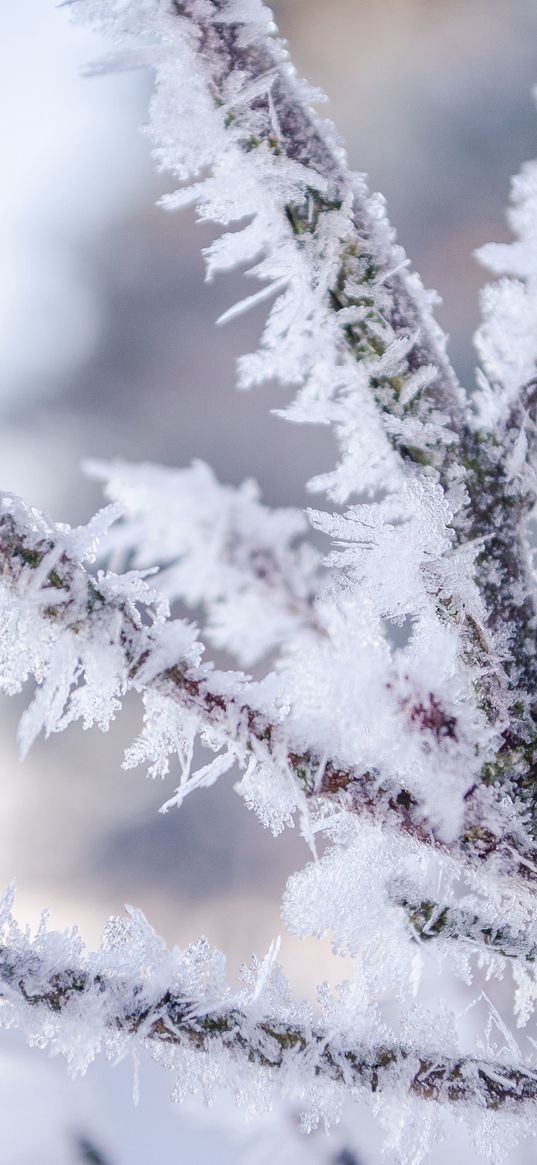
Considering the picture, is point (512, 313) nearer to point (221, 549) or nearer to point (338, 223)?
point (338, 223)

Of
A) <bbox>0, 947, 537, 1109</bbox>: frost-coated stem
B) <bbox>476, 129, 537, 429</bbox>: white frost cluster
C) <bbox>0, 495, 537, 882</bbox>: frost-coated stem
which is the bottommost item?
<bbox>0, 947, 537, 1109</bbox>: frost-coated stem

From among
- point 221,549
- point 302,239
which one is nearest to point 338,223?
point 302,239

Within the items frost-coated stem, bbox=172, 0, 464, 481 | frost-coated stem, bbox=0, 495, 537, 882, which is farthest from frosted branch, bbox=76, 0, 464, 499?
frost-coated stem, bbox=0, 495, 537, 882

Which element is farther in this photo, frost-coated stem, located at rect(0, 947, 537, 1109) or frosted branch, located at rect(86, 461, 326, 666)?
frost-coated stem, located at rect(0, 947, 537, 1109)

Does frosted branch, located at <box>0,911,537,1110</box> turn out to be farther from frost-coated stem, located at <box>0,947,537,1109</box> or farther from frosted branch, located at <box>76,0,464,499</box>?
frosted branch, located at <box>76,0,464,499</box>

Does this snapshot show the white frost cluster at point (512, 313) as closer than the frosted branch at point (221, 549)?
No

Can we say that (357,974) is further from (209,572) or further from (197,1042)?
(209,572)

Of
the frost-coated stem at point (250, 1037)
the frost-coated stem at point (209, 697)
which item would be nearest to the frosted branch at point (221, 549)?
the frost-coated stem at point (209, 697)

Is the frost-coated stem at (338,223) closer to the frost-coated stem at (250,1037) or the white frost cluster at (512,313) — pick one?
the white frost cluster at (512,313)
